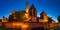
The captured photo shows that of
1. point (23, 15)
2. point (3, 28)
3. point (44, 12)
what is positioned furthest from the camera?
point (23, 15)

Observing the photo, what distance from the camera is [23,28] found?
2529mm

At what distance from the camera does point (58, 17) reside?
2.53 meters

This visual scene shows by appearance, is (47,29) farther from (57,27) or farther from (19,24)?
(19,24)

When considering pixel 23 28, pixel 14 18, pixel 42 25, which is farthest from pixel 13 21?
pixel 42 25

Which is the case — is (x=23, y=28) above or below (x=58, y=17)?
below

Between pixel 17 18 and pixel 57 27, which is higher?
pixel 17 18

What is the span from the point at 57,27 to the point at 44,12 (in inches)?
15.2

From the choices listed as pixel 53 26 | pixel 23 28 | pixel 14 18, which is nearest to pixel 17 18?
pixel 14 18

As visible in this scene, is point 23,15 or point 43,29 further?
point 23,15

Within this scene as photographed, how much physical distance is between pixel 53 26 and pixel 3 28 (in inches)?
37.6

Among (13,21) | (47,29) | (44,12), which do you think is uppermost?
(44,12)

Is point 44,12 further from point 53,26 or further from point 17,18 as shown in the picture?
point 17,18

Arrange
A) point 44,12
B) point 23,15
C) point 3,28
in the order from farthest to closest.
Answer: point 23,15 → point 44,12 → point 3,28

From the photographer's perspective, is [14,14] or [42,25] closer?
[42,25]
